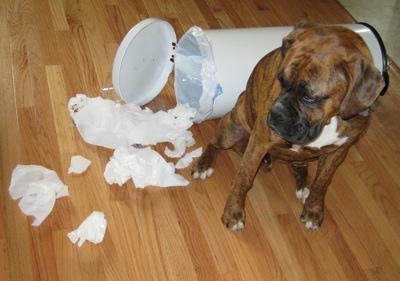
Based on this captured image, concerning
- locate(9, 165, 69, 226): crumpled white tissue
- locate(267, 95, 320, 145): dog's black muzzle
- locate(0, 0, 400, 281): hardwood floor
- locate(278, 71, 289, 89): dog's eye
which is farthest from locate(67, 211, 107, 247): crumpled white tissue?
locate(278, 71, 289, 89): dog's eye

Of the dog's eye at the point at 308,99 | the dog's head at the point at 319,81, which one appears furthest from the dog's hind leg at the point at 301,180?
the dog's eye at the point at 308,99

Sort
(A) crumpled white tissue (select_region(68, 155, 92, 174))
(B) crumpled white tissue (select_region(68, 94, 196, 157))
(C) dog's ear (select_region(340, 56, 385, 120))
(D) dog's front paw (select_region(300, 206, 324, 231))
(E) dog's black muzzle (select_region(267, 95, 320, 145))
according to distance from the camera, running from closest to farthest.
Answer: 1. (C) dog's ear (select_region(340, 56, 385, 120))
2. (E) dog's black muzzle (select_region(267, 95, 320, 145))
3. (D) dog's front paw (select_region(300, 206, 324, 231))
4. (A) crumpled white tissue (select_region(68, 155, 92, 174))
5. (B) crumpled white tissue (select_region(68, 94, 196, 157))

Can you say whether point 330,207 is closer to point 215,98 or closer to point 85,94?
point 215,98

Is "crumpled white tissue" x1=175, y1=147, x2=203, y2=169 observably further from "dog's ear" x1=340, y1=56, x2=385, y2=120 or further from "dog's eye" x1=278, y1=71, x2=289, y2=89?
"dog's ear" x1=340, y1=56, x2=385, y2=120

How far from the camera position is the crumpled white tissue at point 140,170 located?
2557 millimetres

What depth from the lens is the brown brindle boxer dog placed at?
72.2 inches

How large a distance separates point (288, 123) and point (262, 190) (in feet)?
2.63

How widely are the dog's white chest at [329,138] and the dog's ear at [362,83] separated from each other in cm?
24

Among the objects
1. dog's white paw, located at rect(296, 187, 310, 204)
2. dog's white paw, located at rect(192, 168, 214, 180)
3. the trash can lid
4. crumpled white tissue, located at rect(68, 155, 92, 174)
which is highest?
the trash can lid

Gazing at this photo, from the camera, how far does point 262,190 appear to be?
2.67 m

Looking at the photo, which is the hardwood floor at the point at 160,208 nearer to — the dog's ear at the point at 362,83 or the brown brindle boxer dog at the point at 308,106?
the brown brindle boxer dog at the point at 308,106

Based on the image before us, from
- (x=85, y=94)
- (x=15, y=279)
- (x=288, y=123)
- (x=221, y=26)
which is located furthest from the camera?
(x=221, y=26)

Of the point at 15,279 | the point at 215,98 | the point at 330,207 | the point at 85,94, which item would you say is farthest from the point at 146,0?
the point at 15,279

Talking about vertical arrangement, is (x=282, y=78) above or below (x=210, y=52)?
above
